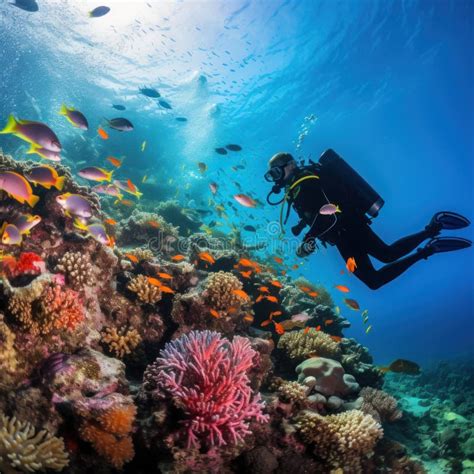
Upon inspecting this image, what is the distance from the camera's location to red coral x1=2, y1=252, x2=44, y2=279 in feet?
14.0

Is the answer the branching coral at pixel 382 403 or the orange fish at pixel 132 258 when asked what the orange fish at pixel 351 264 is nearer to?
the branching coral at pixel 382 403

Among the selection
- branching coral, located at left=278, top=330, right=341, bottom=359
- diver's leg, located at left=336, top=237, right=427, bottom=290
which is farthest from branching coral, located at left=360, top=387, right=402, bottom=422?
diver's leg, located at left=336, top=237, right=427, bottom=290

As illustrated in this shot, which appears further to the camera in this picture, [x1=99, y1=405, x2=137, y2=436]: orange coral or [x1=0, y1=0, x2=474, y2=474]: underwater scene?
[x1=0, y1=0, x2=474, y2=474]: underwater scene

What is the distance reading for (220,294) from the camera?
5406 millimetres

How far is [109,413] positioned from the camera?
318cm

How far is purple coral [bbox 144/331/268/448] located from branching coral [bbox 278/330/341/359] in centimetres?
273

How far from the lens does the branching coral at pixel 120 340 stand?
470cm

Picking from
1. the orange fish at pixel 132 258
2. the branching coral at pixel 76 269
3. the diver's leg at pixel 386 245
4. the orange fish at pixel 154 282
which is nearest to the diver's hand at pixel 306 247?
the diver's leg at pixel 386 245

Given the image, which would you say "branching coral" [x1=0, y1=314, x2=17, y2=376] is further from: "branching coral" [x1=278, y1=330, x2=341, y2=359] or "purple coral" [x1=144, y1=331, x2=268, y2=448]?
"branching coral" [x1=278, y1=330, x2=341, y2=359]

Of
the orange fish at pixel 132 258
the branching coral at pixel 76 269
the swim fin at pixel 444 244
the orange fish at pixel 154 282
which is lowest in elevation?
the branching coral at pixel 76 269

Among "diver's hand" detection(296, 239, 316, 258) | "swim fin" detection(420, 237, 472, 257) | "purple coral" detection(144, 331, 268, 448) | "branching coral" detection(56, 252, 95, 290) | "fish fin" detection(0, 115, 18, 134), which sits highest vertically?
"swim fin" detection(420, 237, 472, 257)

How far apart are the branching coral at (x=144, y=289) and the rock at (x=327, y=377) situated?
2.90 m

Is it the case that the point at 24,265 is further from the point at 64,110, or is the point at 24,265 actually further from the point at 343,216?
the point at 343,216

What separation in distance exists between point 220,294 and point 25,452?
3241 millimetres
